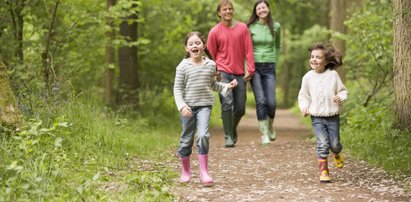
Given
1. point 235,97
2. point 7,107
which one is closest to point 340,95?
point 235,97

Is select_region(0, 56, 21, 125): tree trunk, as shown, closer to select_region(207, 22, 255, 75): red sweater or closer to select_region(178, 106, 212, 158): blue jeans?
select_region(178, 106, 212, 158): blue jeans

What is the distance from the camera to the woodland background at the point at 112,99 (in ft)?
18.9

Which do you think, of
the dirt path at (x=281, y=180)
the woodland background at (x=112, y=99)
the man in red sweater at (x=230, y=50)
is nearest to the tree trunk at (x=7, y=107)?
the woodland background at (x=112, y=99)

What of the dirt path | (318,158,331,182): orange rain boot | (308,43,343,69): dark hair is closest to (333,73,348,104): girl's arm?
(308,43,343,69): dark hair

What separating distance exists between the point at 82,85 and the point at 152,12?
378cm

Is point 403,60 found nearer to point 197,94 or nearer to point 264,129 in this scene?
point 264,129

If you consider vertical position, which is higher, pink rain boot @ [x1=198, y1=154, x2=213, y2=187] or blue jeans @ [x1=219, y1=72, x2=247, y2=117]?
blue jeans @ [x1=219, y1=72, x2=247, y2=117]

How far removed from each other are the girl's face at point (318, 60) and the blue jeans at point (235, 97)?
2.34 meters

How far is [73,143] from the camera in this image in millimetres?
7453

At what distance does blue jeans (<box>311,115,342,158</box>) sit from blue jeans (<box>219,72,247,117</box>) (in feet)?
8.25

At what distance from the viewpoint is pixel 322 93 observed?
269 inches

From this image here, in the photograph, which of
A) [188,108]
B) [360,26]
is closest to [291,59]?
[360,26]

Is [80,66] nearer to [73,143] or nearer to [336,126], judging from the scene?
[73,143]

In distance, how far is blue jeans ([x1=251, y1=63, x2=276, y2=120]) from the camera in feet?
31.0
